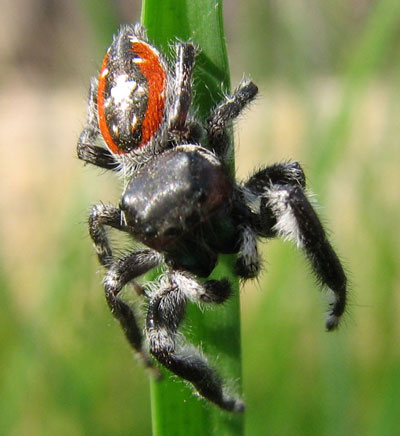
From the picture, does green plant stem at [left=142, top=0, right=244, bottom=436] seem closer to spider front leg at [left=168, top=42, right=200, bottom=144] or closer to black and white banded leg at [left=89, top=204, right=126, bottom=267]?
spider front leg at [left=168, top=42, right=200, bottom=144]

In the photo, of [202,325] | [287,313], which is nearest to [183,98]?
[202,325]

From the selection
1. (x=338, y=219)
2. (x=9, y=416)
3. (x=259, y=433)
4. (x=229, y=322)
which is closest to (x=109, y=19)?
(x=229, y=322)

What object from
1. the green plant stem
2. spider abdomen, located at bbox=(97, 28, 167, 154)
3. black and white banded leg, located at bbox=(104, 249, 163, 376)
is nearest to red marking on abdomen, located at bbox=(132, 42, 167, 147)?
spider abdomen, located at bbox=(97, 28, 167, 154)

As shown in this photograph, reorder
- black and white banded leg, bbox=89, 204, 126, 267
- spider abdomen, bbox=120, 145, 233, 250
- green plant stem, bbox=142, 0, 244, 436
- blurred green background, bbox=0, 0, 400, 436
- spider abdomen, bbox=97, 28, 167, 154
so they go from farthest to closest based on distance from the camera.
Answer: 1. blurred green background, bbox=0, 0, 400, 436
2. black and white banded leg, bbox=89, 204, 126, 267
3. spider abdomen, bbox=97, 28, 167, 154
4. spider abdomen, bbox=120, 145, 233, 250
5. green plant stem, bbox=142, 0, 244, 436

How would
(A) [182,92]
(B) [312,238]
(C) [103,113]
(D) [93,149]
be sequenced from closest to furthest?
(B) [312,238] < (A) [182,92] < (C) [103,113] < (D) [93,149]

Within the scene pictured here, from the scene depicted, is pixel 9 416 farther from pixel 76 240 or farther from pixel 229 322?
pixel 229 322

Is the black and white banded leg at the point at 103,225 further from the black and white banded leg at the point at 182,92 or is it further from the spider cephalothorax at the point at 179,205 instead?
the black and white banded leg at the point at 182,92

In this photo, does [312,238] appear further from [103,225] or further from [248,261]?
[103,225]
